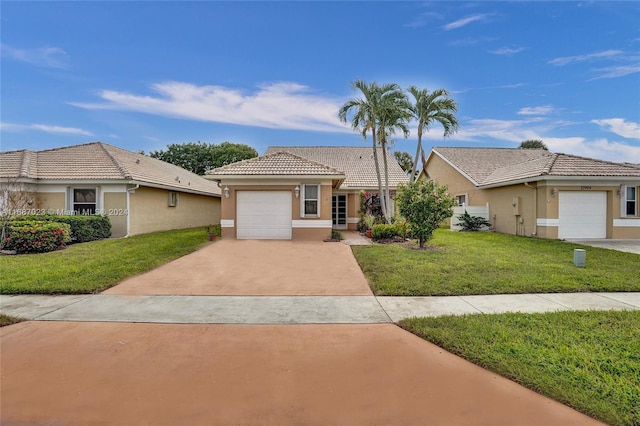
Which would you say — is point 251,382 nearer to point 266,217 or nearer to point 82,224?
point 266,217

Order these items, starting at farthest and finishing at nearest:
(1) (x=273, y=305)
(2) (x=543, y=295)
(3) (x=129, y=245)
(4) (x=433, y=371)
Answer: (3) (x=129, y=245) < (2) (x=543, y=295) < (1) (x=273, y=305) < (4) (x=433, y=371)

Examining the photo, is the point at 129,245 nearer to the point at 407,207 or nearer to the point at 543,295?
the point at 407,207

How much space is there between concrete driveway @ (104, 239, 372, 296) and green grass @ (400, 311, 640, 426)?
2.37m

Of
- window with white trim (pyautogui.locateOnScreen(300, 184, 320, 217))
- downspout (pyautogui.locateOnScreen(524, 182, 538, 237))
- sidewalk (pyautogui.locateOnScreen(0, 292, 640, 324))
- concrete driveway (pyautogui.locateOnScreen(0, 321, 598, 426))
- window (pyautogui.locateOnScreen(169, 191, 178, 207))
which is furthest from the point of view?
window (pyautogui.locateOnScreen(169, 191, 178, 207))

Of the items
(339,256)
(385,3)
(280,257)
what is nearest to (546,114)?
(385,3)

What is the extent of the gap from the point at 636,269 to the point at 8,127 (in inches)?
912

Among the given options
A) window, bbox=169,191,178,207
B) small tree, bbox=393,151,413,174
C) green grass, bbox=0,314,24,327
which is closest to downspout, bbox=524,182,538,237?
green grass, bbox=0,314,24,327

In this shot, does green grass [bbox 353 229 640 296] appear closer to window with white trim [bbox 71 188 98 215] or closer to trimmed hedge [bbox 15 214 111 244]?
trimmed hedge [bbox 15 214 111 244]

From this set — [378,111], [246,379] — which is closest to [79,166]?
[378,111]

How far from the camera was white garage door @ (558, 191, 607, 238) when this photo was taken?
13.8 meters

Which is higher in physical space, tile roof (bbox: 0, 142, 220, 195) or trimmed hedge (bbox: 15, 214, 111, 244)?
tile roof (bbox: 0, 142, 220, 195)

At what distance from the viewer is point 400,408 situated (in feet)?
8.81

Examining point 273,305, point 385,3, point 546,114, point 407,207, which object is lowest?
point 273,305

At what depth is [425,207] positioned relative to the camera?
10867 millimetres
